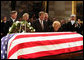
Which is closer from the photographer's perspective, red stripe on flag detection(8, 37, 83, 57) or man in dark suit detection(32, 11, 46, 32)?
red stripe on flag detection(8, 37, 83, 57)

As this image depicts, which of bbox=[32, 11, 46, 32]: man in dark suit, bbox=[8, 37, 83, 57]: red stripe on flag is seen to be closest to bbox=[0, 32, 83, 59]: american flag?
bbox=[8, 37, 83, 57]: red stripe on flag

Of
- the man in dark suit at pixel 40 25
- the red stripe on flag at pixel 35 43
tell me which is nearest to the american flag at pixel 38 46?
the red stripe on flag at pixel 35 43

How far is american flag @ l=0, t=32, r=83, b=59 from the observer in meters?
2.31

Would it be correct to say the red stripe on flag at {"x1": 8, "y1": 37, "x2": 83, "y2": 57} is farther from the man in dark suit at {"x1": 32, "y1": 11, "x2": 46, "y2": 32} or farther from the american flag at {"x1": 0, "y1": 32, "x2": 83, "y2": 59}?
the man in dark suit at {"x1": 32, "y1": 11, "x2": 46, "y2": 32}

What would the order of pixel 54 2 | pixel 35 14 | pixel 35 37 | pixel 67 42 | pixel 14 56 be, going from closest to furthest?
pixel 14 56
pixel 35 37
pixel 67 42
pixel 35 14
pixel 54 2

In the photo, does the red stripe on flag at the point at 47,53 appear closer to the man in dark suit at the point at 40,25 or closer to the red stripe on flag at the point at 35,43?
the red stripe on flag at the point at 35,43

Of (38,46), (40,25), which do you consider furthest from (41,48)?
(40,25)

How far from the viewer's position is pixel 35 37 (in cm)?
254

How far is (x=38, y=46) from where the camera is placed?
Result: 7.89ft

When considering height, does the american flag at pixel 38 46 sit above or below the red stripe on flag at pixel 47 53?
above

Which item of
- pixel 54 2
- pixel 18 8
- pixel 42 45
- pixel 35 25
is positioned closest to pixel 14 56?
pixel 42 45

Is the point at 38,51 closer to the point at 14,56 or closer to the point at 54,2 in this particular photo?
the point at 14,56

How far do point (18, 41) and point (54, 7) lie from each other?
25.7 feet

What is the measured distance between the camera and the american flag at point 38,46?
2306 mm
